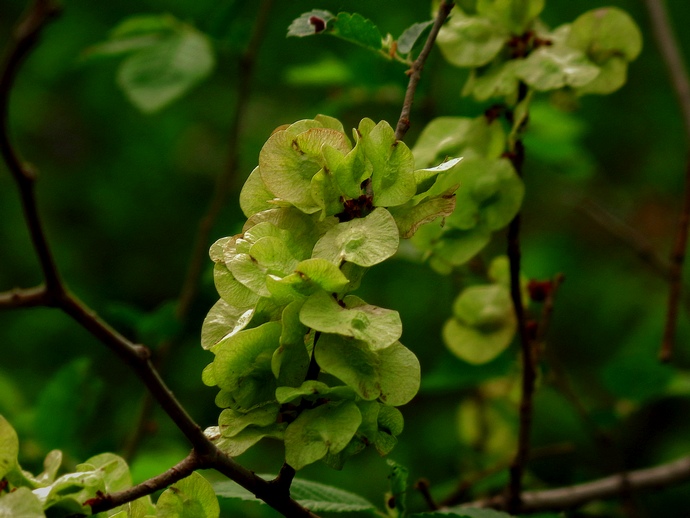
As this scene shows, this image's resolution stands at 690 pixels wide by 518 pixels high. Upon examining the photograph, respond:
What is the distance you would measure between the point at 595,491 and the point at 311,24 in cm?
77

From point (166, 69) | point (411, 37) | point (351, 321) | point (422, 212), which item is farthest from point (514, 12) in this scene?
point (166, 69)

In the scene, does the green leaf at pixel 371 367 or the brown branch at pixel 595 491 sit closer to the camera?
the green leaf at pixel 371 367

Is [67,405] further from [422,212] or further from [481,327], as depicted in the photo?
[422,212]

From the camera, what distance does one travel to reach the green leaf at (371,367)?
21.0 inches

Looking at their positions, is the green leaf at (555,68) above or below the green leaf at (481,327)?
above

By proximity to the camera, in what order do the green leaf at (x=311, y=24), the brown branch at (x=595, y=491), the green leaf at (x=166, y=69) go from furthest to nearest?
the green leaf at (x=166, y=69) → the brown branch at (x=595, y=491) → the green leaf at (x=311, y=24)

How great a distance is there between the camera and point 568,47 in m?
0.84

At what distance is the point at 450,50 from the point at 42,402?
2.76 feet

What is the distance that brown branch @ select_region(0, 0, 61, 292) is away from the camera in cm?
41

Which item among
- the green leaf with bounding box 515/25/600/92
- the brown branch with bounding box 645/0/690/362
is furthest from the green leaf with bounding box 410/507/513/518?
the brown branch with bounding box 645/0/690/362

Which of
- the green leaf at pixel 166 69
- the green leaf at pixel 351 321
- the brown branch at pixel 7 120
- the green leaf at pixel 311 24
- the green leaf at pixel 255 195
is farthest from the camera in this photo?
the green leaf at pixel 166 69

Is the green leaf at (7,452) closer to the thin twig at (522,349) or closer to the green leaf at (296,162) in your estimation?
the green leaf at (296,162)

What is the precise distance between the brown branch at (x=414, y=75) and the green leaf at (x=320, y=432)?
0.22m

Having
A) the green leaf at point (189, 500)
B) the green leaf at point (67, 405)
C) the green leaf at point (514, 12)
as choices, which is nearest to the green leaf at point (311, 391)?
the green leaf at point (189, 500)
